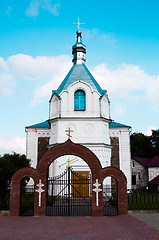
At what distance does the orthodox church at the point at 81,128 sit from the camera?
20.6m

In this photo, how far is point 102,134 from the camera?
838 inches

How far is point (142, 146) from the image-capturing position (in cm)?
4875

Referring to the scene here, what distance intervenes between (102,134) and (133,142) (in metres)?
30.5

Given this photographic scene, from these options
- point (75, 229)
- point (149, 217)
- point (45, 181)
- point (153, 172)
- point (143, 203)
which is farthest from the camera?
point (153, 172)

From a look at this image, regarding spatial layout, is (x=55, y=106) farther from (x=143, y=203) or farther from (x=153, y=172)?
(x=153, y=172)

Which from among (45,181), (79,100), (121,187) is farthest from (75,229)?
(79,100)

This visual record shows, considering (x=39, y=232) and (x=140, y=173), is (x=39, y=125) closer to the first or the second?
(x=39, y=232)

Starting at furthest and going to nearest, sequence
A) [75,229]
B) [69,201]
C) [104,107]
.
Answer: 1. [104,107]
2. [69,201]
3. [75,229]

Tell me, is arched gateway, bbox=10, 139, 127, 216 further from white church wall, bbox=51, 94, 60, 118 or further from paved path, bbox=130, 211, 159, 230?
white church wall, bbox=51, 94, 60, 118

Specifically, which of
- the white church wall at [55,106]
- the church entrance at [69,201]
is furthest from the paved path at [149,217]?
the white church wall at [55,106]

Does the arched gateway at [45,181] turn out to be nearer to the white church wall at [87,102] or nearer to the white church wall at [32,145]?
the white church wall at [87,102]

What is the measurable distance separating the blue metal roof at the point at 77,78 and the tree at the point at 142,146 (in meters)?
28.1

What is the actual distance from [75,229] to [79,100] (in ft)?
46.7

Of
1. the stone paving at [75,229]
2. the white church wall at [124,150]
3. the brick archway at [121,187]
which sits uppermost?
the white church wall at [124,150]
